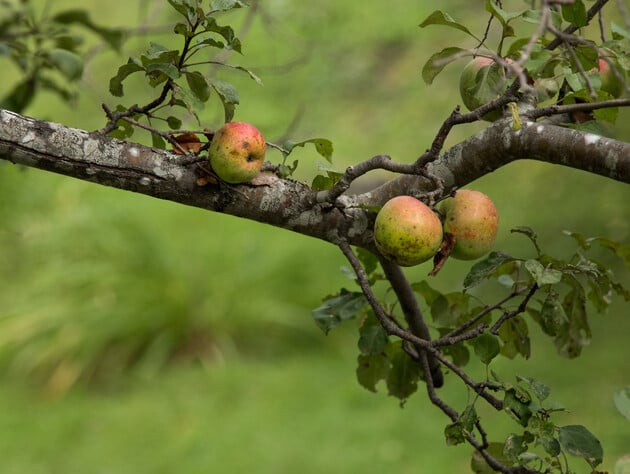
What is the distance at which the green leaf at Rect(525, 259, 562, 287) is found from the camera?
110 cm

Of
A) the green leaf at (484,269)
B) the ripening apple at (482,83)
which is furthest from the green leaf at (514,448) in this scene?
the ripening apple at (482,83)

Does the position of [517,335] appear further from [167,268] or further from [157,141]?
[167,268]

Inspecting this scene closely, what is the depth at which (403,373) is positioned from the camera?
1402mm

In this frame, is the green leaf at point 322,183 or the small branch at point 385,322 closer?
the small branch at point 385,322

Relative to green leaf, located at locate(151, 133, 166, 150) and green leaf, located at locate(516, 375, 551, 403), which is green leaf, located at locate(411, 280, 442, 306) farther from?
green leaf, located at locate(151, 133, 166, 150)

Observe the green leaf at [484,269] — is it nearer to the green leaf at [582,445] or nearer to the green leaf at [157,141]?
the green leaf at [582,445]

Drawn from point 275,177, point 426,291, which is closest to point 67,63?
point 275,177

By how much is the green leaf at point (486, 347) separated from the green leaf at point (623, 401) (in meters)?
0.16

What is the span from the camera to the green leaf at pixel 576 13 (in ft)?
3.75

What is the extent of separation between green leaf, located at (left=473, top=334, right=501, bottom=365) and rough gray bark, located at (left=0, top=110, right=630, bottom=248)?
0.69 feet

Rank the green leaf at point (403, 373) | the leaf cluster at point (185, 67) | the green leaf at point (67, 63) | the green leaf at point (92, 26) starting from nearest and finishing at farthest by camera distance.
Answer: the leaf cluster at point (185, 67) < the green leaf at point (403, 373) < the green leaf at point (92, 26) < the green leaf at point (67, 63)

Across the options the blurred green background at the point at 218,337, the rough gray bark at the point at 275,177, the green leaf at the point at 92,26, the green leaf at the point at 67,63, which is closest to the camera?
the rough gray bark at the point at 275,177

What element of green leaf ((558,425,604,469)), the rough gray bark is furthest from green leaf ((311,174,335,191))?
green leaf ((558,425,604,469))

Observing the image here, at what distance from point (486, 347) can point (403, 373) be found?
0.89 ft
